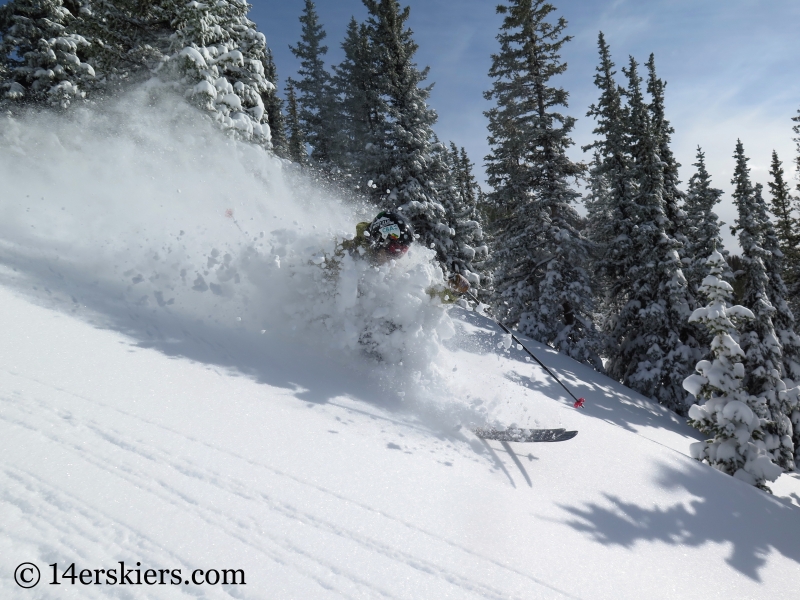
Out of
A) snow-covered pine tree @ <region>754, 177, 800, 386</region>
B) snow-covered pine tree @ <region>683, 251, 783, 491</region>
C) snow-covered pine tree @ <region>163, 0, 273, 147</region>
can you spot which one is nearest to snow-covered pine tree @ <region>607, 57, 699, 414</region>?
snow-covered pine tree @ <region>754, 177, 800, 386</region>

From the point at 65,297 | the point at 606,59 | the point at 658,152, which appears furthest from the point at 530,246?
the point at 65,297

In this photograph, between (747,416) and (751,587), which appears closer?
(751,587)

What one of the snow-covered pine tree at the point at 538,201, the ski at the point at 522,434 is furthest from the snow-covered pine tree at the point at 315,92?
the ski at the point at 522,434

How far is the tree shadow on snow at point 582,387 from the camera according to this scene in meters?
9.77

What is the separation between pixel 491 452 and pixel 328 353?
303cm

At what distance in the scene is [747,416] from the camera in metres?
9.73

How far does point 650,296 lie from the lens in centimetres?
1759

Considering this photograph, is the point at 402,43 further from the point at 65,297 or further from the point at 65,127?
the point at 65,297

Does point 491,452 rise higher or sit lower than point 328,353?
lower

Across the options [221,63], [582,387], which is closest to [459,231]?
[582,387]

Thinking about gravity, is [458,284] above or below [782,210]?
below

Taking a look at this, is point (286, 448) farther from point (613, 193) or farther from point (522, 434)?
point (613, 193)

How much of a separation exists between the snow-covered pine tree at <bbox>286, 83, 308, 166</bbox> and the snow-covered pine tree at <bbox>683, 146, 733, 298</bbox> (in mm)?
22417

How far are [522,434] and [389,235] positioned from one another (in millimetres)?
3731
